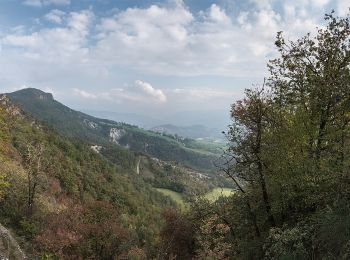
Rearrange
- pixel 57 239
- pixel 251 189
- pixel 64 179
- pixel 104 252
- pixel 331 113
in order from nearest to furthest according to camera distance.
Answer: pixel 331 113, pixel 251 189, pixel 57 239, pixel 104 252, pixel 64 179

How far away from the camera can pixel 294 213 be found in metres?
21.7

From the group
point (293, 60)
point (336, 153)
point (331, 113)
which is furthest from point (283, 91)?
point (336, 153)

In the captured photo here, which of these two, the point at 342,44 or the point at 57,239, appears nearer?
the point at 342,44

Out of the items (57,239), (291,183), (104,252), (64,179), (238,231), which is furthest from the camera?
(64,179)

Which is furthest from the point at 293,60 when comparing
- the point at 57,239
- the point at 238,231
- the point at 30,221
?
the point at 30,221

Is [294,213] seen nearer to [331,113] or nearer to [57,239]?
[331,113]

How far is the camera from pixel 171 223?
54.2 metres

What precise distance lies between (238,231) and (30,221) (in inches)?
1189

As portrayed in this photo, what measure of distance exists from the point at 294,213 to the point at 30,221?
125ft

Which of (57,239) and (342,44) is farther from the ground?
(342,44)

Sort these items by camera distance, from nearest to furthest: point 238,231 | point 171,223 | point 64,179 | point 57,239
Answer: point 238,231 < point 57,239 < point 171,223 < point 64,179

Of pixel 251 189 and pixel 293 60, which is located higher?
pixel 293 60

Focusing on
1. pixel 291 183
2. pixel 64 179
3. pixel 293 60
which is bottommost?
pixel 64 179

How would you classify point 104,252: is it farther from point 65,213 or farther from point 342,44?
point 342,44
